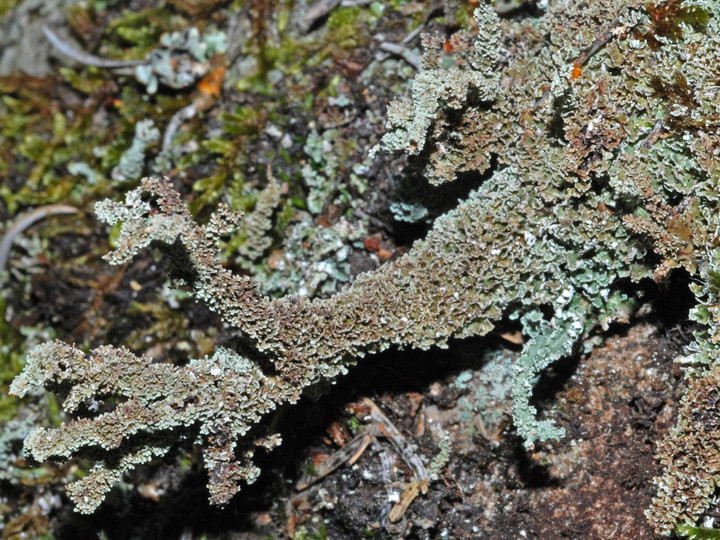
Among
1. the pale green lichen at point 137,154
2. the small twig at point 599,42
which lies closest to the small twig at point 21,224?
the pale green lichen at point 137,154

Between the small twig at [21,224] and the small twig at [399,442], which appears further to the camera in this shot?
the small twig at [21,224]

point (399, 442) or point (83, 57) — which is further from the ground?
point (83, 57)

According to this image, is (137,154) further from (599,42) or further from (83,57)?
(599,42)

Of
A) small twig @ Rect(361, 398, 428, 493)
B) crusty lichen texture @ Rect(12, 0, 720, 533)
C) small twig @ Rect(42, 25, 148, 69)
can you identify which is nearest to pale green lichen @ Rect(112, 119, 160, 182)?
small twig @ Rect(42, 25, 148, 69)

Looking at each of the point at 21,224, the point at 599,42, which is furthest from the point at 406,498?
the point at 21,224

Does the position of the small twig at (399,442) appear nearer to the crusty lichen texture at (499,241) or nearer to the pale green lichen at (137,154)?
the crusty lichen texture at (499,241)
